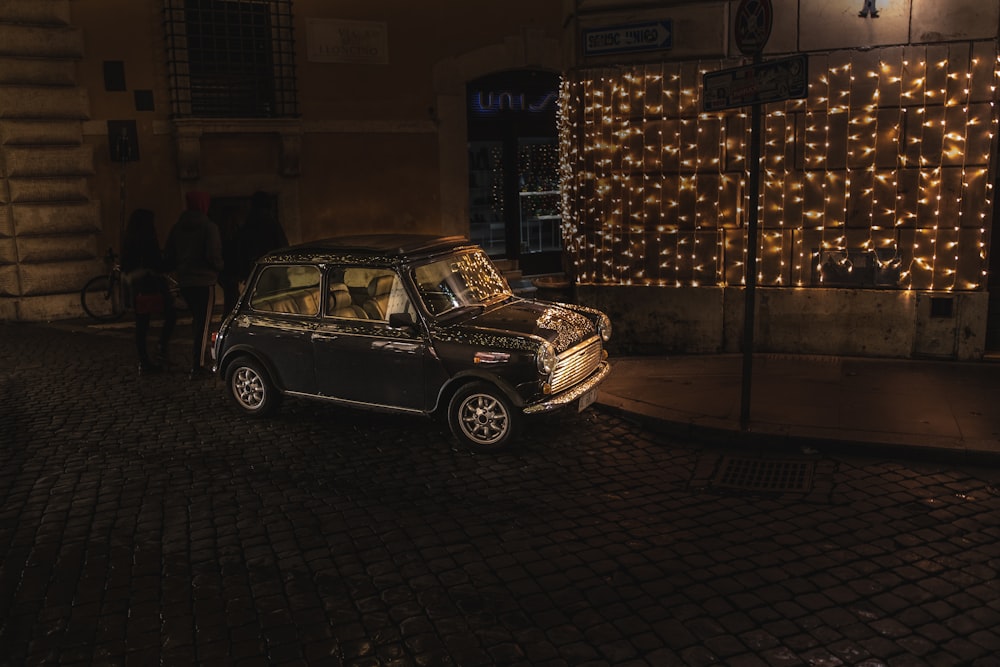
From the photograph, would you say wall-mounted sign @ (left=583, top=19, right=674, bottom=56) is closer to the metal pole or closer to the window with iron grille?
the metal pole

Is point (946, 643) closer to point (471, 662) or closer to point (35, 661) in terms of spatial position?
point (471, 662)

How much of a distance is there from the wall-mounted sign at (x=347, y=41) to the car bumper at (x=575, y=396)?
8999mm

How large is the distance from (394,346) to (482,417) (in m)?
0.96

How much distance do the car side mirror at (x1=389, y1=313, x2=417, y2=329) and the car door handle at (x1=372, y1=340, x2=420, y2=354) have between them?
161 millimetres

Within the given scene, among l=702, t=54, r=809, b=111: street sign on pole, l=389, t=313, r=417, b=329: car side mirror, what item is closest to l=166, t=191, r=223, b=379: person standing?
l=389, t=313, r=417, b=329: car side mirror

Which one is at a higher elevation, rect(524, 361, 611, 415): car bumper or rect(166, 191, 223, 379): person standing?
rect(166, 191, 223, 379): person standing

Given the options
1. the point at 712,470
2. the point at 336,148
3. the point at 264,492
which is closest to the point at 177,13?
the point at 336,148

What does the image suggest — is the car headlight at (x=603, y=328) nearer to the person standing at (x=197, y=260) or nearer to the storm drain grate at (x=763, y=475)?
the storm drain grate at (x=763, y=475)

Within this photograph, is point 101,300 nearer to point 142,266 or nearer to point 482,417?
point 142,266

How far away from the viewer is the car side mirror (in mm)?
7285

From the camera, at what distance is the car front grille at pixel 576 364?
7.20 meters

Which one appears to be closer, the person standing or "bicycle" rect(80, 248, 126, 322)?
the person standing

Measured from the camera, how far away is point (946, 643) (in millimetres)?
4223

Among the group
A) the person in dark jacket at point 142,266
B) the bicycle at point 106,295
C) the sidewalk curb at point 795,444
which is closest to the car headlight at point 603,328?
the sidewalk curb at point 795,444
